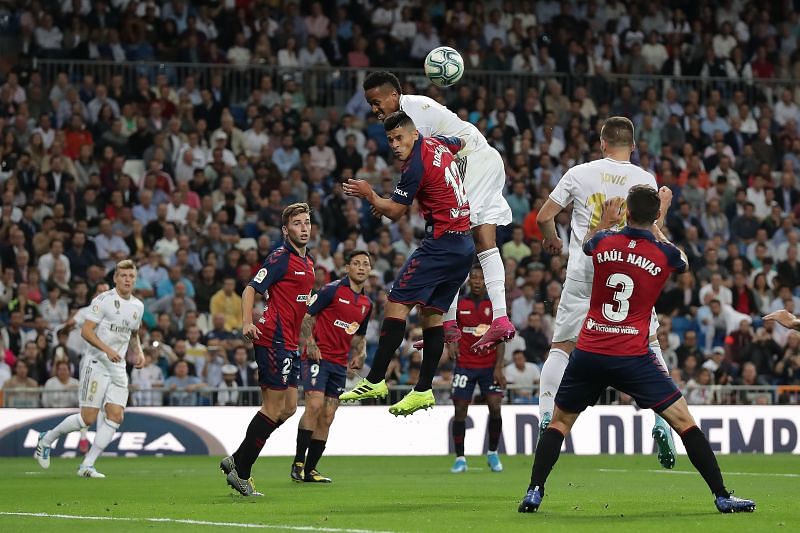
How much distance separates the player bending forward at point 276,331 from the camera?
503 inches

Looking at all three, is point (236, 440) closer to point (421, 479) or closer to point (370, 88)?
point (421, 479)

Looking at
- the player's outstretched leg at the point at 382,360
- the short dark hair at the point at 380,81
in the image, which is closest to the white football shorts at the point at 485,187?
the short dark hair at the point at 380,81

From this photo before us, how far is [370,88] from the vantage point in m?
12.0

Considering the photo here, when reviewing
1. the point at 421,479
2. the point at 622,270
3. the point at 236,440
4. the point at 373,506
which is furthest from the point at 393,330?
the point at 236,440

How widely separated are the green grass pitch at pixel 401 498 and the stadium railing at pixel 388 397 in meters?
1.80

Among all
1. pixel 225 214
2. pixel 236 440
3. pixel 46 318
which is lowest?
pixel 236 440

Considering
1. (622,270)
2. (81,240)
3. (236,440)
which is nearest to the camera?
(622,270)

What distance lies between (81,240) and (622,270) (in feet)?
48.6

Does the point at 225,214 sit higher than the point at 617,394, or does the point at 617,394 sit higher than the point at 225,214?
the point at 225,214

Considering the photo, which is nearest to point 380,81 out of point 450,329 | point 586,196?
point 586,196

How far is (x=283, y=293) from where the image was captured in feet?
45.8

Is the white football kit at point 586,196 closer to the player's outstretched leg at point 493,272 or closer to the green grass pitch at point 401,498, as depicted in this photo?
the player's outstretched leg at point 493,272

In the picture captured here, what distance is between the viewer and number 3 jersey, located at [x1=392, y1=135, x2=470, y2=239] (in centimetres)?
1143

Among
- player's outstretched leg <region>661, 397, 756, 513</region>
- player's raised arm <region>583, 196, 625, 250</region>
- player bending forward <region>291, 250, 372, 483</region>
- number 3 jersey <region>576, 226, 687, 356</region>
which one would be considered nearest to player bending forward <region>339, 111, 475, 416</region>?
player's raised arm <region>583, 196, 625, 250</region>
